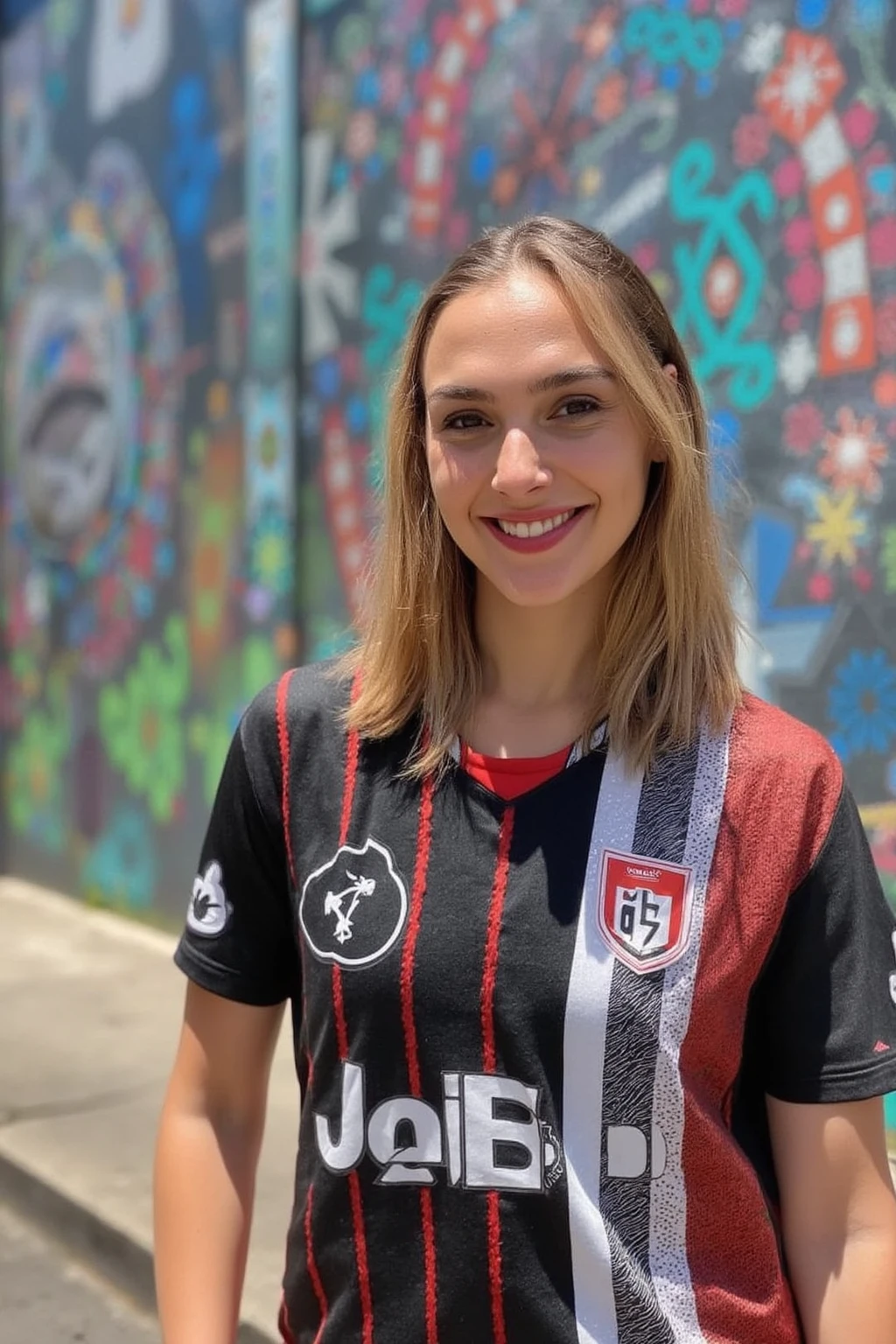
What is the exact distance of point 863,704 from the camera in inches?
132

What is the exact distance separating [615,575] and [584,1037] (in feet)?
1.61

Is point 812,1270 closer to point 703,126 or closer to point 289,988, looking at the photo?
point 289,988

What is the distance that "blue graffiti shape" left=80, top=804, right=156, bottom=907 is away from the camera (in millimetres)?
5980

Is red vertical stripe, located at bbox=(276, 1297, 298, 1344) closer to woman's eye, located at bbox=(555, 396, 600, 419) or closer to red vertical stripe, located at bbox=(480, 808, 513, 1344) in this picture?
red vertical stripe, located at bbox=(480, 808, 513, 1344)

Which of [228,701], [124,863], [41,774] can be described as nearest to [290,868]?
[228,701]

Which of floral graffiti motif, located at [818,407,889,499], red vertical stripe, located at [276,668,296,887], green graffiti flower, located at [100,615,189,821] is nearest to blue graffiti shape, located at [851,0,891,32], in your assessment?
floral graffiti motif, located at [818,407,889,499]

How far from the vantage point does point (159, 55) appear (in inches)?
229

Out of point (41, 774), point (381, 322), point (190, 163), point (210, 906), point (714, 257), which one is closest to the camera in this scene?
point (210, 906)

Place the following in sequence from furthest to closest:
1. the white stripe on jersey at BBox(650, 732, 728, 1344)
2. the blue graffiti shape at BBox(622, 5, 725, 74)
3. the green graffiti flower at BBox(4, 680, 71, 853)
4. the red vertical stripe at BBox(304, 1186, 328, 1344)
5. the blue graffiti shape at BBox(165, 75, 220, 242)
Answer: the green graffiti flower at BBox(4, 680, 71, 853) < the blue graffiti shape at BBox(165, 75, 220, 242) < the blue graffiti shape at BBox(622, 5, 725, 74) < the red vertical stripe at BBox(304, 1186, 328, 1344) < the white stripe on jersey at BBox(650, 732, 728, 1344)

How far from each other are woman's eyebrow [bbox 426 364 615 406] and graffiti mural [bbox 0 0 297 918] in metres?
3.91

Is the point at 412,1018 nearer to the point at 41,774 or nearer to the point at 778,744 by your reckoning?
the point at 778,744

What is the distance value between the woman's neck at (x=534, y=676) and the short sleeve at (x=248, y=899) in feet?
0.70

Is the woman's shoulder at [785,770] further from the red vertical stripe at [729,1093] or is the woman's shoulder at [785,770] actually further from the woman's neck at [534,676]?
the woman's neck at [534,676]

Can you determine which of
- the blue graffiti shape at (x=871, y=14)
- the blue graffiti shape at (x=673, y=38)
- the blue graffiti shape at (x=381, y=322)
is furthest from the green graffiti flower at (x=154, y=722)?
the blue graffiti shape at (x=871, y=14)
